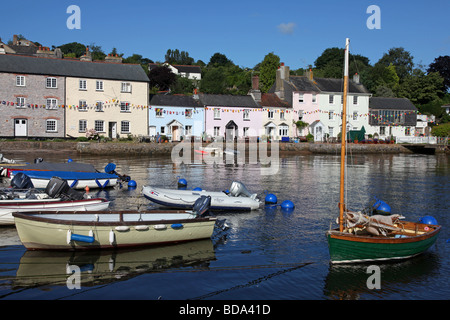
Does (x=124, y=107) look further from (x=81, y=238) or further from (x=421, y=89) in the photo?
(x=421, y=89)

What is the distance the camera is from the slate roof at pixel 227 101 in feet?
207

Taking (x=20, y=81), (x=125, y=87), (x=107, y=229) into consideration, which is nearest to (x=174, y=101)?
(x=125, y=87)

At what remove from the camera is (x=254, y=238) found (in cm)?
1770

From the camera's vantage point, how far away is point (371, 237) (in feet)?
46.2

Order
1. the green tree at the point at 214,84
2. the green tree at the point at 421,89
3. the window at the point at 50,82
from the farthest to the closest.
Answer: the green tree at the point at 421,89
the green tree at the point at 214,84
the window at the point at 50,82

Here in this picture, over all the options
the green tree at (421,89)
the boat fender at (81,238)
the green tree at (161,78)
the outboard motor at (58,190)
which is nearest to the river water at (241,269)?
the boat fender at (81,238)

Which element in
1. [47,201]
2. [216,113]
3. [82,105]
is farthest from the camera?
[216,113]

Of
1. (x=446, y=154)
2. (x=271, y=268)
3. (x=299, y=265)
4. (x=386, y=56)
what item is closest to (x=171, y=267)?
(x=271, y=268)

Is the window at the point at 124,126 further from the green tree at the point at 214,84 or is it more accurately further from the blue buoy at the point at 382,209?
the blue buoy at the point at 382,209

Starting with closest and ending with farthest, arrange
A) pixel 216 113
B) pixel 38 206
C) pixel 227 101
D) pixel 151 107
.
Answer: pixel 38 206
pixel 151 107
pixel 216 113
pixel 227 101

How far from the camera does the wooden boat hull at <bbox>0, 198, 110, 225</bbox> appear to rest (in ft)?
57.0

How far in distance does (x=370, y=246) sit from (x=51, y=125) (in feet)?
152

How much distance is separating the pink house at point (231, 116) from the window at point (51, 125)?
65.1ft

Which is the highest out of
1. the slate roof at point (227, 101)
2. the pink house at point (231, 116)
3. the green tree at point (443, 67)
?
the green tree at point (443, 67)
